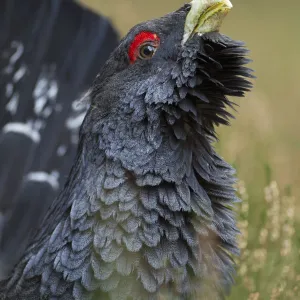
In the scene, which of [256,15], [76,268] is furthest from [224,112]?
[256,15]

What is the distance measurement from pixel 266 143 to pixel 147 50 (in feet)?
7.17

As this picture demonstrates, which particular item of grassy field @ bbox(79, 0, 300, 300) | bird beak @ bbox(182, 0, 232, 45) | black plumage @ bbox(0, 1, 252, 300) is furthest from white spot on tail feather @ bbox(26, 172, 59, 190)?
bird beak @ bbox(182, 0, 232, 45)

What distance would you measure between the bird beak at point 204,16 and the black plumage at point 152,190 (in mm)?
34

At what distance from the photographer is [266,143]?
4.97m

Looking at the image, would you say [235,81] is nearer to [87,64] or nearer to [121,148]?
[121,148]

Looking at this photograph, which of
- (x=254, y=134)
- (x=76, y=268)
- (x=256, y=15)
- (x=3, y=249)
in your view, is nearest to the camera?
(x=76, y=268)

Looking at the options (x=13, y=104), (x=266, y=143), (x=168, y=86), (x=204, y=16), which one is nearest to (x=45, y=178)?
(x=13, y=104)

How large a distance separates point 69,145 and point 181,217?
5.79 feet

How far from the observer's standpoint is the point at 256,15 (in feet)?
27.1

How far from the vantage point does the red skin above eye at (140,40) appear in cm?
299

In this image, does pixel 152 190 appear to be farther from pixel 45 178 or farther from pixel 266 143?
pixel 266 143

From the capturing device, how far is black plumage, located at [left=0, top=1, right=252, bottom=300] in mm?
2855

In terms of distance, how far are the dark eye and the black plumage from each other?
0.02 metres

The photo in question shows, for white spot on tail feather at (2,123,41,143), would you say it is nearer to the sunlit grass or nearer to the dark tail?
the dark tail
